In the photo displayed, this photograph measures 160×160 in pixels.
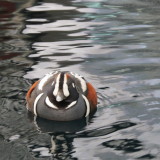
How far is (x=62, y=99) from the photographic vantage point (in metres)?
7.60

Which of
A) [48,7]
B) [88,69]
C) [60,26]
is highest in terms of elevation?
[48,7]

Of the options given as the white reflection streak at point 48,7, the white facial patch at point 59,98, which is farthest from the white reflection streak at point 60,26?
the white facial patch at point 59,98

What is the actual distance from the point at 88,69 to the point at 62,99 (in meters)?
2.38

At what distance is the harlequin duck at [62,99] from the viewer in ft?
24.9

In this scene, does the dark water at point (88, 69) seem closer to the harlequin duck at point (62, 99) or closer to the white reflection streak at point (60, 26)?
the white reflection streak at point (60, 26)

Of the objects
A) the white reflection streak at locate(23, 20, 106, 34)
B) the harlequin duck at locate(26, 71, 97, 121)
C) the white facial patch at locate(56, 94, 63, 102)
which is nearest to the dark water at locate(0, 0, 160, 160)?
the white reflection streak at locate(23, 20, 106, 34)

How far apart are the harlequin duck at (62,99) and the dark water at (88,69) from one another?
14cm

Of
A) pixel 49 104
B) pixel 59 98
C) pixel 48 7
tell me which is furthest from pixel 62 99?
pixel 48 7

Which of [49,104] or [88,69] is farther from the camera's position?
[88,69]

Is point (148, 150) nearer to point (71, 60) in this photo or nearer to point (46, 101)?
point (46, 101)

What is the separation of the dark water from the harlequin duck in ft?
0.44

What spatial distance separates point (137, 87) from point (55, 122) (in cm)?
163

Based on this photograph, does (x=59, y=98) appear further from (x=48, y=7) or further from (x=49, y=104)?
(x=48, y=7)

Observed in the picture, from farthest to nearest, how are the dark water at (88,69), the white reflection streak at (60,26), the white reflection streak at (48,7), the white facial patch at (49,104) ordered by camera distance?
the white reflection streak at (48,7) → the white reflection streak at (60,26) → the white facial patch at (49,104) → the dark water at (88,69)
